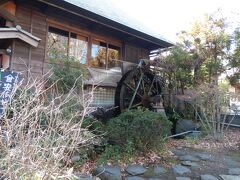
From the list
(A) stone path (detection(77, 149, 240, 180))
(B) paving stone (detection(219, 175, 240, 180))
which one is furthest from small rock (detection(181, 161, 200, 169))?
(B) paving stone (detection(219, 175, 240, 180))

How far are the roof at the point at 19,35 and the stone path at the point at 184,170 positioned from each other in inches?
166

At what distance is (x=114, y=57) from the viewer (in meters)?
10.2

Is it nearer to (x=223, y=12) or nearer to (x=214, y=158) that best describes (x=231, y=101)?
(x=214, y=158)

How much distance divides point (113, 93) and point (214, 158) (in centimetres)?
478

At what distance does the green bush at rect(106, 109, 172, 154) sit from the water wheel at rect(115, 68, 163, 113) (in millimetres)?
2889

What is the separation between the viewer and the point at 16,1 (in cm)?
710

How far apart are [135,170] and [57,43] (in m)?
5.04

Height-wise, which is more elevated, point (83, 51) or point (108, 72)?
point (83, 51)

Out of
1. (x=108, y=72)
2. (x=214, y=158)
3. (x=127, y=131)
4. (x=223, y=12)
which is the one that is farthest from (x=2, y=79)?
(x=223, y=12)

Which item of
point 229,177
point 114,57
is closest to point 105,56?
point 114,57

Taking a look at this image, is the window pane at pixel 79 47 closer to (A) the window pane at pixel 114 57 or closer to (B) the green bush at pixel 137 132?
(A) the window pane at pixel 114 57

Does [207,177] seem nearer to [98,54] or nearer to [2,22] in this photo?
[98,54]

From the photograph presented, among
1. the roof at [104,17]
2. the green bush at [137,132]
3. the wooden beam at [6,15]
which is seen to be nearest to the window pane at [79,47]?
the roof at [104,17]

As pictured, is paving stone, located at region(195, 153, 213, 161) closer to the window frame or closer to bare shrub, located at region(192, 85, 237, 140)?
bare shrub, located at region(192, 85, 237, 140)
